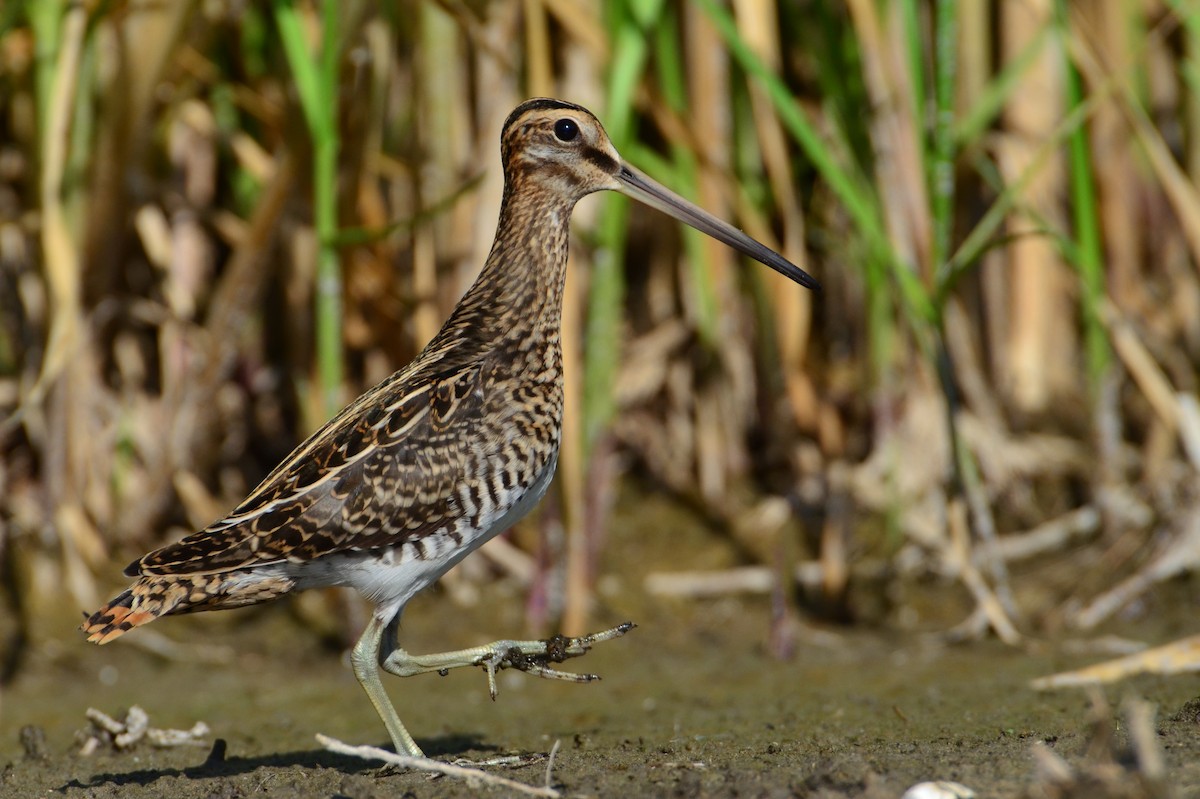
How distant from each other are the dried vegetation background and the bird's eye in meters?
1.08

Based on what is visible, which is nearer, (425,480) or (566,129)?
(425,480)

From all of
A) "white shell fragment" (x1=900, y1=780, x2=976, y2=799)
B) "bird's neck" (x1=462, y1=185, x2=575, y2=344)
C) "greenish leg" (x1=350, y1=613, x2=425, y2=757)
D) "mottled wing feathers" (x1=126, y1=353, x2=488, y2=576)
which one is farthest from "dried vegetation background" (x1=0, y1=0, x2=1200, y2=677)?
"white shell fragment" (x1=900, y1=780, x2=976, y2=799)

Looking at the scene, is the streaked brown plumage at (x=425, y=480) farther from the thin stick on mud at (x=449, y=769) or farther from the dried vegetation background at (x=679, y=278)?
the dried vegetation background at (x=679, y=278)

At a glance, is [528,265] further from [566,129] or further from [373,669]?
[373,669]

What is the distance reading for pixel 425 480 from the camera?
173 inches

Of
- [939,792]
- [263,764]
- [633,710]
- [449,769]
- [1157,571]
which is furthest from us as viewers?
[1157,571]

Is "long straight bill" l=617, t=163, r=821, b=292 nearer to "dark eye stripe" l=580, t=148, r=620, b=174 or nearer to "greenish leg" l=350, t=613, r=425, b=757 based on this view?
"dark eye stripe" l=580, t=148, r=620, b=174

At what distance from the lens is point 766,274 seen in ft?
22.9

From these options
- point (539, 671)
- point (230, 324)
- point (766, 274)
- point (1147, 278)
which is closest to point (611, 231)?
point (766, 274)

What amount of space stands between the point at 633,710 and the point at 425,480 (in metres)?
1.72

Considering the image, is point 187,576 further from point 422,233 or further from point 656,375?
point 656,375

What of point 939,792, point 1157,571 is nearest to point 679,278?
point 1157,571

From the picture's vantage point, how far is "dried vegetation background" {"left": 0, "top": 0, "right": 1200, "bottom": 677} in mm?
6207

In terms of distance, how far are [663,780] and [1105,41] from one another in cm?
463
